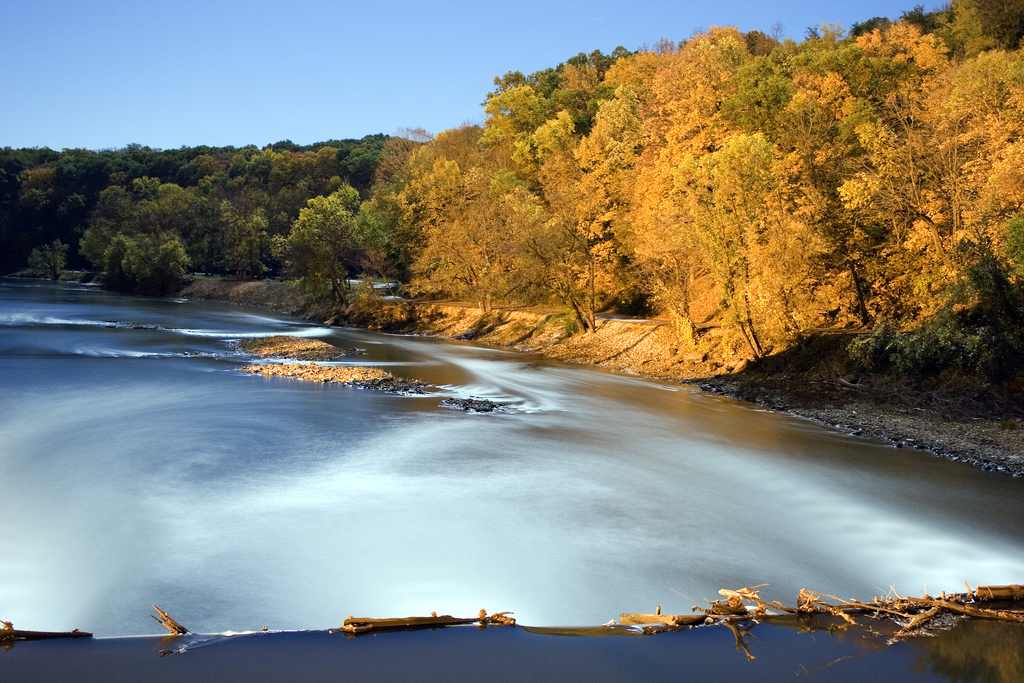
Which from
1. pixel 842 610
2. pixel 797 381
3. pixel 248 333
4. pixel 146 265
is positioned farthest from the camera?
pixel 146 265

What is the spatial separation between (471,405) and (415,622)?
17774 millimetres

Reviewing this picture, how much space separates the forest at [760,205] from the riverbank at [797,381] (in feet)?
3.83

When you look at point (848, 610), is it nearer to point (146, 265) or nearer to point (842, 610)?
point (842, 610)

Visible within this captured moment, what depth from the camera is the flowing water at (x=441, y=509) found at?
12.0 m

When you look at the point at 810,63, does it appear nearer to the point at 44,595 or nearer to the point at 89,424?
the point at 89,424

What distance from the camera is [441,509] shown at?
16250 mm

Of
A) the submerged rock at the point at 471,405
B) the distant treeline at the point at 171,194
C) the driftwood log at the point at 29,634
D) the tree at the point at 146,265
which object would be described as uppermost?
the distant treeline at the point at 171,194

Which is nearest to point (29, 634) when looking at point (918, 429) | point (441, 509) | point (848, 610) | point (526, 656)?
point (526, 656)

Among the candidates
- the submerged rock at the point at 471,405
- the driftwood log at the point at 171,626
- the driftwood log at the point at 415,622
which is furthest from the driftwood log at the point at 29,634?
the submerged rock at the point at 471,405

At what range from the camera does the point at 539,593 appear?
12078 mm

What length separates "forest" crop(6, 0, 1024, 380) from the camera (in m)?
28.2

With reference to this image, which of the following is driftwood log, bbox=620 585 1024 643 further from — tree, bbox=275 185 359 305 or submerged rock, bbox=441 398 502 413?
tree, bbox=275 185 359 305

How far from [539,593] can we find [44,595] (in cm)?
748

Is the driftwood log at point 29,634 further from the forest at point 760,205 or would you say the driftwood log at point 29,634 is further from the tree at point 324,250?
the tree at point 324,250
